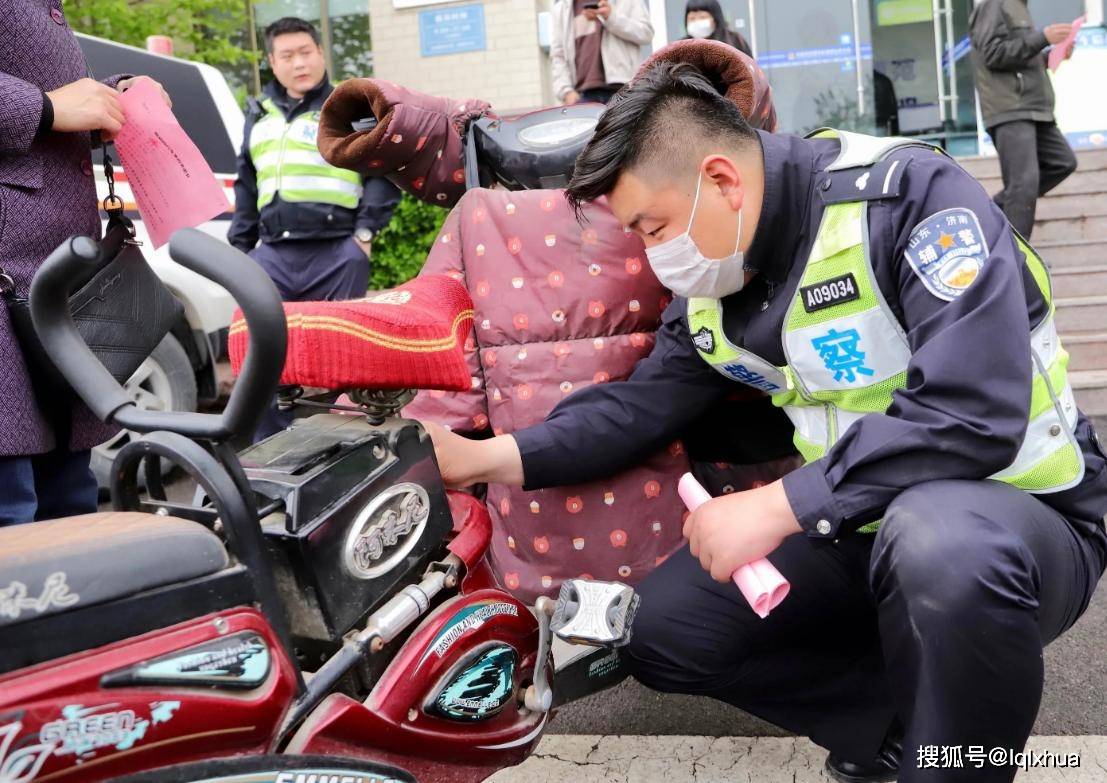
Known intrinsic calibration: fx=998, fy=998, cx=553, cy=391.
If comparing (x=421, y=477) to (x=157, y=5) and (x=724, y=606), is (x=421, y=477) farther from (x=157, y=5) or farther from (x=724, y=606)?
(x=157, y=5)

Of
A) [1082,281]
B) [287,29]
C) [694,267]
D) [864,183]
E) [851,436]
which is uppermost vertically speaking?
[287,29]

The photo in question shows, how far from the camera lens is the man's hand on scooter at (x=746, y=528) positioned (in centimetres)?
141

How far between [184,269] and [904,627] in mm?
3593

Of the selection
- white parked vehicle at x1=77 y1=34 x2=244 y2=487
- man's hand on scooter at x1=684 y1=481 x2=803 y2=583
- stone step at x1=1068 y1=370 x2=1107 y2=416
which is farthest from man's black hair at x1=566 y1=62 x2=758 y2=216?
stone step at x1=1068 y1=370 x2=1107 y2=416

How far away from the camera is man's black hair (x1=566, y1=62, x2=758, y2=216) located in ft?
5.23

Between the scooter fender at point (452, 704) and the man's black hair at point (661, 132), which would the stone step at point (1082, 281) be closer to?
the man's black hair at point (661, 132)

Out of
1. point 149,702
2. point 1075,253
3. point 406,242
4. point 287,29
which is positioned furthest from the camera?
point 406,242

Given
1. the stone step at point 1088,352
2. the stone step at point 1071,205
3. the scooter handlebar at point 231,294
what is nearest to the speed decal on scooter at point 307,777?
the scooter handlebar at point 231,294

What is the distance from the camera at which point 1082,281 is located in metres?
5.23

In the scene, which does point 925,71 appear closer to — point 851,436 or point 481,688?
point 851,436

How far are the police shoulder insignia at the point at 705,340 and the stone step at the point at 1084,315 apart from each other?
3.75 meters

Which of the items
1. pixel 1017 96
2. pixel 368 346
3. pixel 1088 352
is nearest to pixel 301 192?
pixel 368 346

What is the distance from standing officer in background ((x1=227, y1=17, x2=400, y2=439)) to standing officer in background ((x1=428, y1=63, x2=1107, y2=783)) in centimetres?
240

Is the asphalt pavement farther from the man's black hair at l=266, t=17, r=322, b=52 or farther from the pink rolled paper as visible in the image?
the man's black hair at l=266, t=17, r=322, b=52
